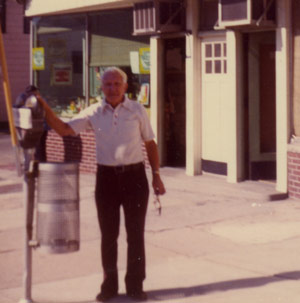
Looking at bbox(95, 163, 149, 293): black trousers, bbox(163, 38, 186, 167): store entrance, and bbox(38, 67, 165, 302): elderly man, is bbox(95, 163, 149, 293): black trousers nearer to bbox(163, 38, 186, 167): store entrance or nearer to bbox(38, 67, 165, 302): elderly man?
bbox(38, 67, 165, 302): elderly man

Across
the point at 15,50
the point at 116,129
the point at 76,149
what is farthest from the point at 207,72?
the point at 15,50

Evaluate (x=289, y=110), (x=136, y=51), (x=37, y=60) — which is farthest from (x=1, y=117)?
(x=289, y=110)

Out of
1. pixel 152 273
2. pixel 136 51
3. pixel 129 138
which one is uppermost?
pixel 136 51

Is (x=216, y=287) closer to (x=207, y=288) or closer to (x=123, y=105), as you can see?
(x=207, y=288)

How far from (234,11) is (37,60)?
268 inches

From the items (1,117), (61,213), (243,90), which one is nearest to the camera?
(61,213)

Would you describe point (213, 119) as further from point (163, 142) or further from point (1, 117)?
point (1, 117)

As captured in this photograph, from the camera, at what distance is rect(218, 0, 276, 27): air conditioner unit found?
460 inches

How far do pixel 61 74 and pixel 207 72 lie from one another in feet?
14.8

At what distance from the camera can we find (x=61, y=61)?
17.0 metres

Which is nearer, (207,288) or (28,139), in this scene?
(28,139)

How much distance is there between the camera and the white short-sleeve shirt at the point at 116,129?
6.71 m

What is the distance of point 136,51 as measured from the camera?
1502cm

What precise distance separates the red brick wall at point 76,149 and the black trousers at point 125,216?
29.1 ft
